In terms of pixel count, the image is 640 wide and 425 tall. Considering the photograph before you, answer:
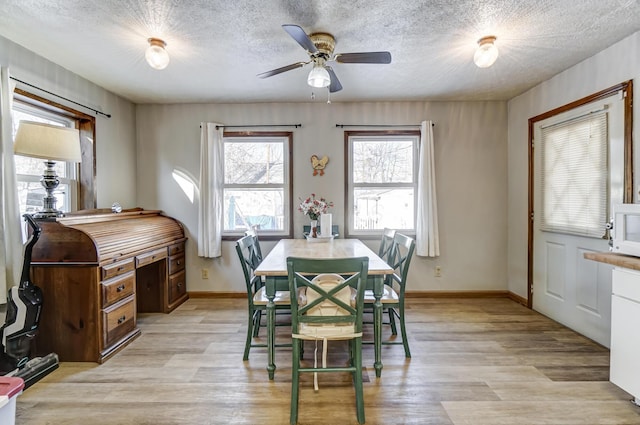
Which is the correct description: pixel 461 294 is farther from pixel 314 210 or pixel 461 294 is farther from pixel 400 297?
pixel 314 210

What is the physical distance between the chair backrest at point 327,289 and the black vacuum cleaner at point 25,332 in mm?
1855

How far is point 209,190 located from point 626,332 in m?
3.88

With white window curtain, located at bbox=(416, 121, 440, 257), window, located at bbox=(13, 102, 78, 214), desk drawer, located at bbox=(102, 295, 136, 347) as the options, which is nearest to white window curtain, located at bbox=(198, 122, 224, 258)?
desk drawer, located at bbox=(102, 295, 136, 347)

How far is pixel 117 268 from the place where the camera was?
8.77 feet

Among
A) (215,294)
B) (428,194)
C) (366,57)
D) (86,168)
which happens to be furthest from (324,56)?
(215,294)

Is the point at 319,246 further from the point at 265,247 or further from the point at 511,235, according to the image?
the point at 511,235

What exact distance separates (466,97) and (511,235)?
5.86ft

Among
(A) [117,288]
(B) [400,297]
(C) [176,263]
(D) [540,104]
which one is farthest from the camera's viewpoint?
(C) [176,263]

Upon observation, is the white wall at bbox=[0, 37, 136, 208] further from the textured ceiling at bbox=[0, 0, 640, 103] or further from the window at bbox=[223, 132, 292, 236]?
the window at bbox=[223, 132, 292, 236]

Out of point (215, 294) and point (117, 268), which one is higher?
point (117, 268)

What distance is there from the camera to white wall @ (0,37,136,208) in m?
2.57

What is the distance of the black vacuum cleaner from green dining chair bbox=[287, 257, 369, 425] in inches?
72.7

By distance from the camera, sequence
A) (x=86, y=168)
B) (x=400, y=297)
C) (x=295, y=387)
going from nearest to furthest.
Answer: (x=295, y=387) → (x=400, y=297) → (x=86, y=168)

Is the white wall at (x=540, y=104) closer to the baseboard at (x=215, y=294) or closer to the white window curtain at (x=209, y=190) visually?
the baseboard at (x=215, y=294)
